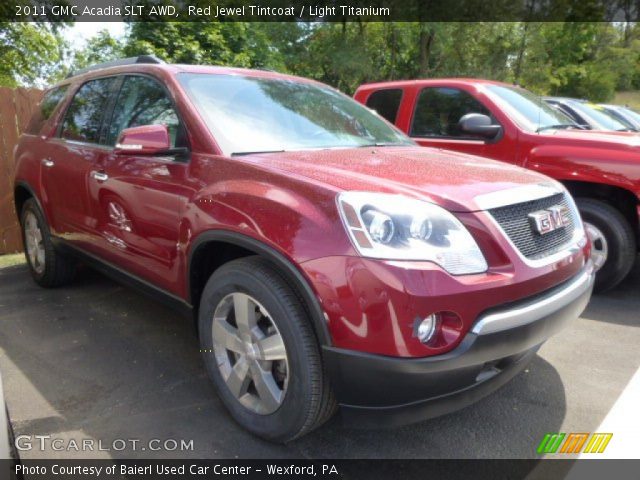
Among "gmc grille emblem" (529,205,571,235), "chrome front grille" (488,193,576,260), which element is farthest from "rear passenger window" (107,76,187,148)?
"gmc grille emblem" (529,205,571,235)

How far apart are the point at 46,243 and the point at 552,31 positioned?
20.6m

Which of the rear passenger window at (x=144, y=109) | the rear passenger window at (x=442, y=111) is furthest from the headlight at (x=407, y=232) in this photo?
the rear passenger window at (x=442, y=111)

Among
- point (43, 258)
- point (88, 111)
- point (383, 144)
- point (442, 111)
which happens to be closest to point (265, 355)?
point (383, 144)

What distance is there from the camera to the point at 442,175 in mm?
2277

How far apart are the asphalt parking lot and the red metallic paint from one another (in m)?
0.59

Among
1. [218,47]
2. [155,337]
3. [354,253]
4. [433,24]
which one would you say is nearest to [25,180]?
[155,337]

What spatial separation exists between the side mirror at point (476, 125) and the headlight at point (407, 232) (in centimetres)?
257

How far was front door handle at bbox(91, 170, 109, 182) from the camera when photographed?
125 inches

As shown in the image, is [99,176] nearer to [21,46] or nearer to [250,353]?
[250,353]

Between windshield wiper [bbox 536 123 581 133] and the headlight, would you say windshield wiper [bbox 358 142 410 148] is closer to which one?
the headlight

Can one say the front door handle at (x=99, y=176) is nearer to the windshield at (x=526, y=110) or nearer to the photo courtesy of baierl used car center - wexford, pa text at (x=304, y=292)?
the photo courtesy of baierl used car center - wexford, pa text at (x=304, y=292)

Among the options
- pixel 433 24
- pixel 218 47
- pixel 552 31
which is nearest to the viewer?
pixel 218 47

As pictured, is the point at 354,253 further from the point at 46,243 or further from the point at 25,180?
the point at 25,180

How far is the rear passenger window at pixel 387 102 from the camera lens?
556 centimetres
